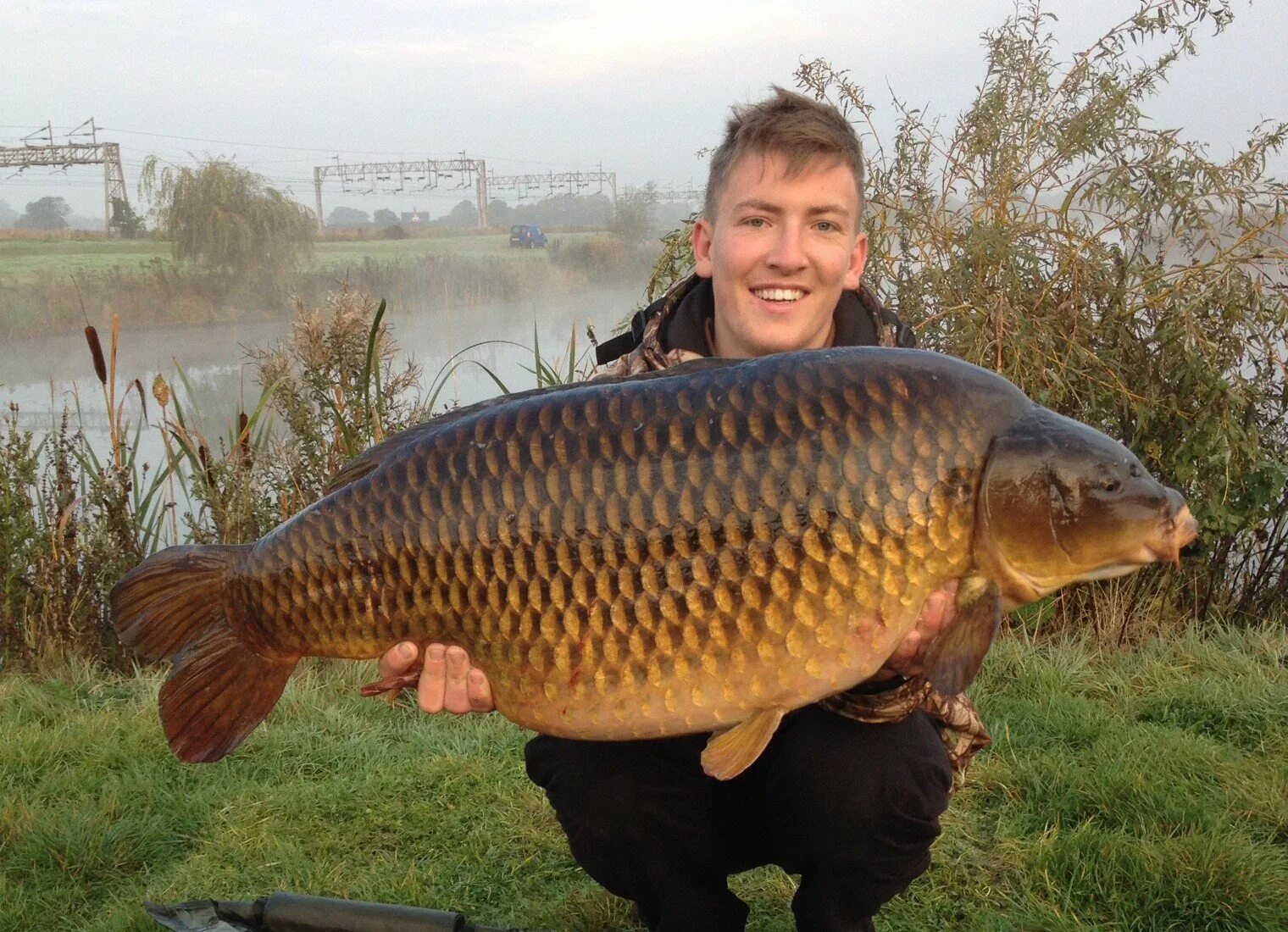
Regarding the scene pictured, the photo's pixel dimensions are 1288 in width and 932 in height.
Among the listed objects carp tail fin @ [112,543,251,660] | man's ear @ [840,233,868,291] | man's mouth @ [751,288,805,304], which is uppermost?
man's ear @ [840,233,868,291]

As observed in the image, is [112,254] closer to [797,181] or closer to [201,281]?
[201,281]

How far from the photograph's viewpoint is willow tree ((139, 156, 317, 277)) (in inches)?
359

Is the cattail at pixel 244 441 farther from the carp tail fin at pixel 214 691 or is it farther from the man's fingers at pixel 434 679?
the man's fingers at pixel 434 679

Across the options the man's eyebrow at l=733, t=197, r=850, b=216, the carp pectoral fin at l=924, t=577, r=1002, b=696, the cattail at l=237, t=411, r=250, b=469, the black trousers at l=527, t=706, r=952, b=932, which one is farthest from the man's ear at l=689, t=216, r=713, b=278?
the cattail at l=237, t=411, r=250, b=469

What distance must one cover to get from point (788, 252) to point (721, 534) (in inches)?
27.8

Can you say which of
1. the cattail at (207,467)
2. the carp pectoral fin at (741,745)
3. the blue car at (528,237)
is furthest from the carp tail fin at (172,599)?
the blue car at (528,237)

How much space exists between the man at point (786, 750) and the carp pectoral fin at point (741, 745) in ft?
0.63

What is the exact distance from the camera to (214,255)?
966cm

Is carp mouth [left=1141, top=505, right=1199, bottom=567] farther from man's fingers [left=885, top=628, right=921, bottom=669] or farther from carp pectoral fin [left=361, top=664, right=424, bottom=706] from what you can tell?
carp pectoral fin [left=361, top=664, right=424, bottom=706]

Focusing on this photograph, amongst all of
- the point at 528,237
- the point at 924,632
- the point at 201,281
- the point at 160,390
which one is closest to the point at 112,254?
the point at 201,281

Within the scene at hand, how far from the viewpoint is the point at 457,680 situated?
1.29 meters

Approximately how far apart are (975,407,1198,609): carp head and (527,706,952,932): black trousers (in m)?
0.44

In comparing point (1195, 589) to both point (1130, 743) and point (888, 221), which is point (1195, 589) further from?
point (888, 221)

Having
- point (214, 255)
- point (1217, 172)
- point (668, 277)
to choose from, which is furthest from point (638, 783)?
point (214, 255)
